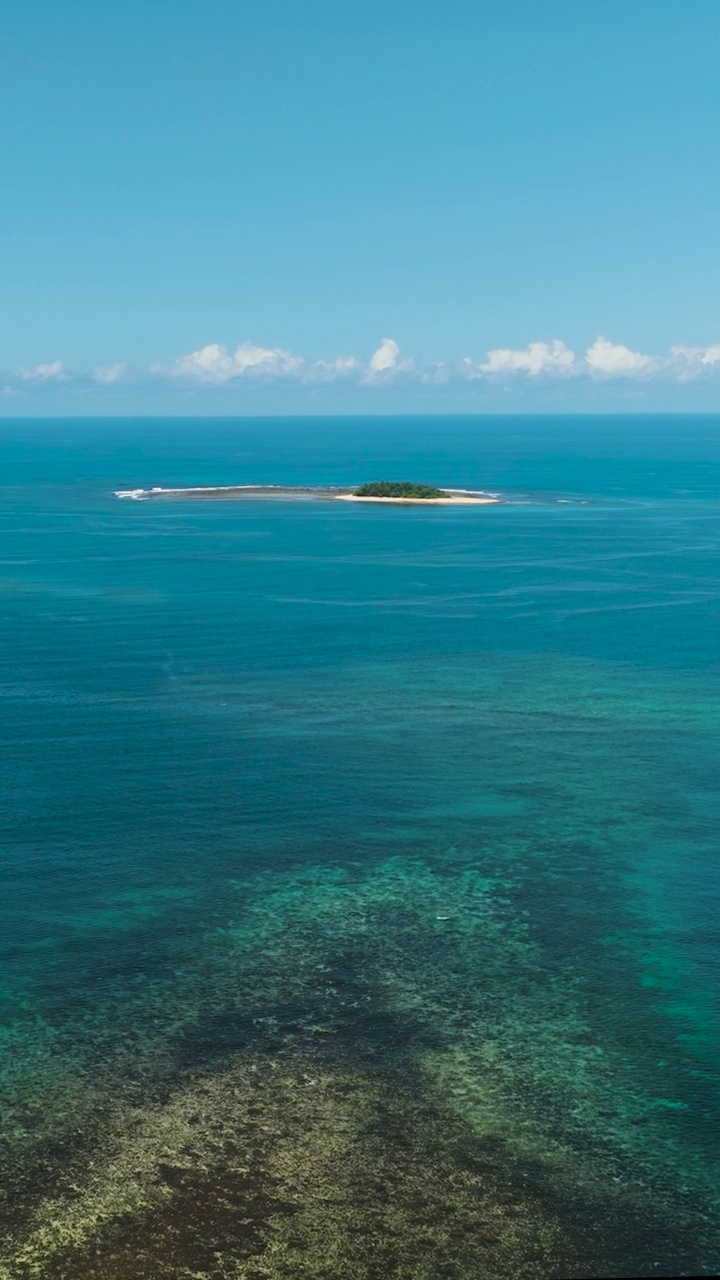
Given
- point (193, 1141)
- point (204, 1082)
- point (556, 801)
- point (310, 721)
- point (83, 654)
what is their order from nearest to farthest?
point (193, 1141)
point (204, 1082)
point (556, 801)
point (310, 721)
point (83, 654)

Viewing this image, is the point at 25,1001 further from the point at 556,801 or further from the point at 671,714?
the point at 671,714

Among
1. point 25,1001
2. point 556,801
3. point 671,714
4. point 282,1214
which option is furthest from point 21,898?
point 671,714

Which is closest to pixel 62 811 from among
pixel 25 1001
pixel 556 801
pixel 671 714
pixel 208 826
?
pixel 208 826

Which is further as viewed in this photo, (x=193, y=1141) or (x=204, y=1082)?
(x=204, y=1082)

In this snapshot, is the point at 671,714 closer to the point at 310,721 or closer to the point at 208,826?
the point at 310,721

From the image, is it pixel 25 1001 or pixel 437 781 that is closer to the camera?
pixel 25 1001

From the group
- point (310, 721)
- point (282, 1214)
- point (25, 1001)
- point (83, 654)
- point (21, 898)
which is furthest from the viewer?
point (83, 654)
